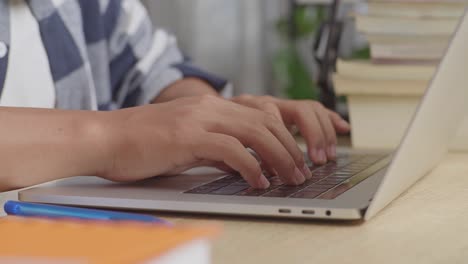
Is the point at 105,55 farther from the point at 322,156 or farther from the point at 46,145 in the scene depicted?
the point at 46,145

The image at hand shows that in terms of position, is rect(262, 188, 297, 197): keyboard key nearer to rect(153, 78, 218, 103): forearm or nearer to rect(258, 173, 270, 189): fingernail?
rect(258, 173, 270, 189): fingernail

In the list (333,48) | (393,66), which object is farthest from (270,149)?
(333,48)

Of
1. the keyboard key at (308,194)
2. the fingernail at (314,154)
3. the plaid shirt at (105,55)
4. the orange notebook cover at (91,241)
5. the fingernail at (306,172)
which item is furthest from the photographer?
the plaid shirt at (105,55)

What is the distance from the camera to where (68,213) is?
581mm

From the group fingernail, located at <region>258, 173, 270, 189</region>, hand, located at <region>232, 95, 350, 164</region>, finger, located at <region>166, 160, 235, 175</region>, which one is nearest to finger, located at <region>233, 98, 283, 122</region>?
hand, located at <region>232, 95, 350, 164</region>

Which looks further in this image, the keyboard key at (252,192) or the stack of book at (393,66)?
the stack of book at (393,66)

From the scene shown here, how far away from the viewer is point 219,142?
756 mm

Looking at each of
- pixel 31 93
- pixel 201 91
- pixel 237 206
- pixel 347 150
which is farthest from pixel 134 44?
pixel 237 206

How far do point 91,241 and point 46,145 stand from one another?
0.37m

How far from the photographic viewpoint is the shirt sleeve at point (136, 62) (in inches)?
55.9

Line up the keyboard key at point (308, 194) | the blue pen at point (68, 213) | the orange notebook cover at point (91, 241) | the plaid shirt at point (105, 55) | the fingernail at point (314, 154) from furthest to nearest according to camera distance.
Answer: the plaid shirt at point (105, 55) < the fingernail at point (314, 154) < the keyboard key at point (308, 194) < the blue pen at point (68, 213) < the orange notebook cover at point (91, 241)

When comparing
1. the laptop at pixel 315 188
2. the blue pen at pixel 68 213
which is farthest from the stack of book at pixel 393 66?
the blue pen at pixel 68 213

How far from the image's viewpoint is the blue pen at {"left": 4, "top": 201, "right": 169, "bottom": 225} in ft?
1.85

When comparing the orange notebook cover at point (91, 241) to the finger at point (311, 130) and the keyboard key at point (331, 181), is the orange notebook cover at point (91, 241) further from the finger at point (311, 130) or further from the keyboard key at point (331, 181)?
the finger at point (311, 130)
